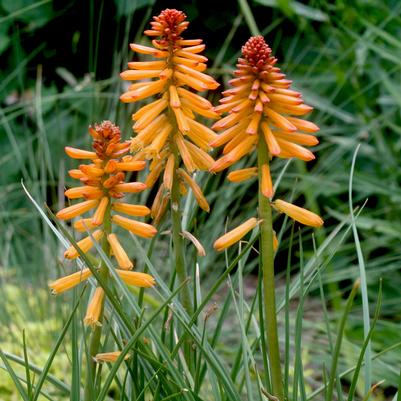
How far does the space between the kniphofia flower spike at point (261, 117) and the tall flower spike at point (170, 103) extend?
3.5 inches

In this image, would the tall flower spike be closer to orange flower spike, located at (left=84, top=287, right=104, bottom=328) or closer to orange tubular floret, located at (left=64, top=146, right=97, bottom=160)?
orange tubular floret, located at (left=64, top=146, right=97, bottom=160)

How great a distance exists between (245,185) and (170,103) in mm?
2158

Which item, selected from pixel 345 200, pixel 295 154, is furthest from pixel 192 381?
pixel 345 200

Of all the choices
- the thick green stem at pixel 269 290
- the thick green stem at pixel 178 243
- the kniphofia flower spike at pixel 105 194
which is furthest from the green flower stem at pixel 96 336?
the thick green stem at pixel 269 290

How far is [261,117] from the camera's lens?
1.44m

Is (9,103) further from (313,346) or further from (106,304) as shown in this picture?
(106,304)

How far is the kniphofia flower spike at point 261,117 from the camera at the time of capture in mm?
1400

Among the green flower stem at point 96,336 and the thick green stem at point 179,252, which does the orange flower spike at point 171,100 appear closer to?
the thick green stem at point 179,252

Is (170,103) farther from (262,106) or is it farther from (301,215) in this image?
(301,215)

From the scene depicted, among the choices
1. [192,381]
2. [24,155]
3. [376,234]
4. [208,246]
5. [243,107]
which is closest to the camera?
[243,107]

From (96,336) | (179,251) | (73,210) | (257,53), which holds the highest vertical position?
(257,53)

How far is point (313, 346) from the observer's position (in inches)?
130

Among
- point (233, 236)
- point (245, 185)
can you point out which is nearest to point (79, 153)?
point (233, 236)

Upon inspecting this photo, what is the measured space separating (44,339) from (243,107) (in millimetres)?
2048
